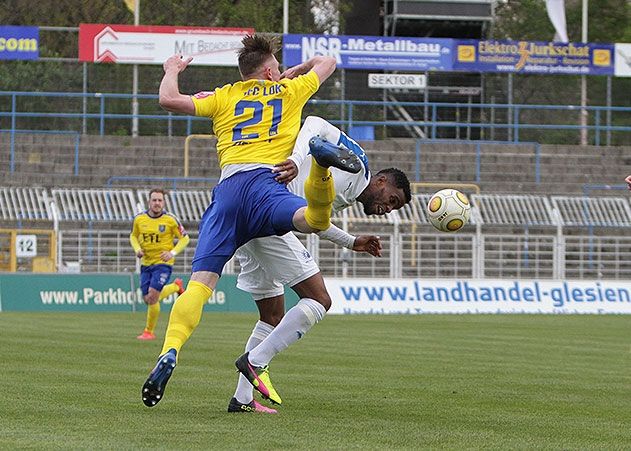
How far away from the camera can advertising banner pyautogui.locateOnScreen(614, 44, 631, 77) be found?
131 ft

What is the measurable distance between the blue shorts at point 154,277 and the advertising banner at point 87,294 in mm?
6689

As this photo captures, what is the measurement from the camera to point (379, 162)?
3634 centimetres

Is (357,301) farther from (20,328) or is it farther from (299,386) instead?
(299,386)

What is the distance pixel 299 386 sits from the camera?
38.0 ft

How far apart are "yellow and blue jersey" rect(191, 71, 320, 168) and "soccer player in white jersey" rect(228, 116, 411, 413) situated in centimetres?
14

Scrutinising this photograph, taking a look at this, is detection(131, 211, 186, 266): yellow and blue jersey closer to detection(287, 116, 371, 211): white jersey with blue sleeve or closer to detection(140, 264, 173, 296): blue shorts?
detection(140, 264, 173, 296): blue shorts

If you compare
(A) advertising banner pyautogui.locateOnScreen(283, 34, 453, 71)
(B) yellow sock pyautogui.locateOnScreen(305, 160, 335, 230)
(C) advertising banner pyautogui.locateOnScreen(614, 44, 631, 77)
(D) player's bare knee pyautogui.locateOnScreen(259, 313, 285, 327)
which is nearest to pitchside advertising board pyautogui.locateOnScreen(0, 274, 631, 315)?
(A) advertising banner pyautogui.locateOnScreen(283, 34, 453, 71)

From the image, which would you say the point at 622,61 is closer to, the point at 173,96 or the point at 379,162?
the point at 379,162

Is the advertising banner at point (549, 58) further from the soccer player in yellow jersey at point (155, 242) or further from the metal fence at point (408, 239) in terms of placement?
the soccer player in yellow jersey at point (155, 242)

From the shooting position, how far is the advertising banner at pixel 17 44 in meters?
38.2

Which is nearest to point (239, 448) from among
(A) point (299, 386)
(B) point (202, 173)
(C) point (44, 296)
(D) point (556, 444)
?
(D) point (556, 444)

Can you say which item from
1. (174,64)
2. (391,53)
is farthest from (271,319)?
(391,53)

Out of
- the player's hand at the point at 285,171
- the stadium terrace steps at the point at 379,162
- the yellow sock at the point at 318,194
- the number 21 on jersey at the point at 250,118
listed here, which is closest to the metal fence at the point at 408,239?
the stadium terrace steps at the point at 379,162

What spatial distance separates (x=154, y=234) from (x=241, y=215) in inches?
501
